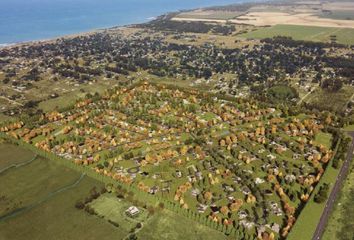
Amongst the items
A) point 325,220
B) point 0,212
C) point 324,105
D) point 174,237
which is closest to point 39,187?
point 0,212

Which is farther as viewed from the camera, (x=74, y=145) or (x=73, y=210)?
(x=74, y=145)

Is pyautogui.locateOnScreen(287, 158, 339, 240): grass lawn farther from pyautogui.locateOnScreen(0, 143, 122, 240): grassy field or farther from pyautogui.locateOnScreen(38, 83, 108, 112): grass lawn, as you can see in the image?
pyautogui.locateOnScreen(38, 83, 108, 112): grass lawn

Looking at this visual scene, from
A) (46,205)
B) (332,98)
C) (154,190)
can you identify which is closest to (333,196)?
(154,190)

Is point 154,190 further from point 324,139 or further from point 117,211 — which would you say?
point 324,139

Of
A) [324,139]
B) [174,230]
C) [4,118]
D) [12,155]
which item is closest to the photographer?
[174,230]

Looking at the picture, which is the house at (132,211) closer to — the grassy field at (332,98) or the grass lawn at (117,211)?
the grass lawn at (117,211)

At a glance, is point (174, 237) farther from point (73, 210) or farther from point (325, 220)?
point (325, 220)

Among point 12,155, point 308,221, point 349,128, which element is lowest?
point 308,221
